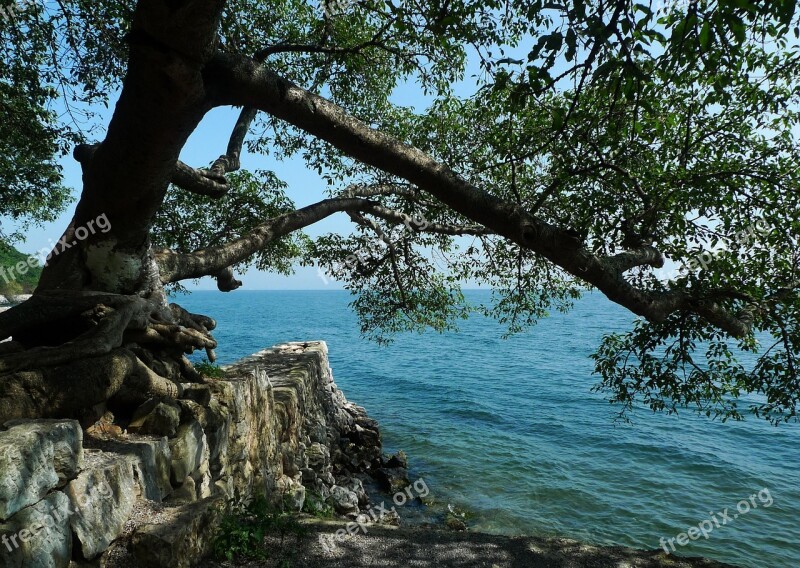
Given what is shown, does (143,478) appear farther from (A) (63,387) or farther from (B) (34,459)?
(B) (34,459)

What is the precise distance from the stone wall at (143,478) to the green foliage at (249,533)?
0.46 ft

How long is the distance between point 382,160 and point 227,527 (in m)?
4.09

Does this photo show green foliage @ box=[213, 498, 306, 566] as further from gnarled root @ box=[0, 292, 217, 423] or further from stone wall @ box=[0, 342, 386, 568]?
gnarled root @ box=[0, 292, 217, 423]

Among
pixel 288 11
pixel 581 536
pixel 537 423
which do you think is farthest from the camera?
pixel 537 423

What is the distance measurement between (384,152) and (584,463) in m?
18.0

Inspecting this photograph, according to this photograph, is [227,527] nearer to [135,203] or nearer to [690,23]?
[135,203]

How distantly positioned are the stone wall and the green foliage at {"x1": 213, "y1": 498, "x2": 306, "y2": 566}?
0.14m

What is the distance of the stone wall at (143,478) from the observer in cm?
349

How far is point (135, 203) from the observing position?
5547 mm

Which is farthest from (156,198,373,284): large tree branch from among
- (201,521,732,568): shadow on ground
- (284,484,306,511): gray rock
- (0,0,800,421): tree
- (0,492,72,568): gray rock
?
(284,484,306,511): gray rock

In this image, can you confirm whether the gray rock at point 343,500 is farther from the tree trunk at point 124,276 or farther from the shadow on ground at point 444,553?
the tree trunk at point 124,276

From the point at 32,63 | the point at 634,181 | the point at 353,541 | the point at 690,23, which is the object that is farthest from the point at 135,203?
the point at 634,181

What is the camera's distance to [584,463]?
19.2 metres

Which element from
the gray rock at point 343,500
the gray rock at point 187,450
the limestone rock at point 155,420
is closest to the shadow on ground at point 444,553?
the gray rock at point 187,450
